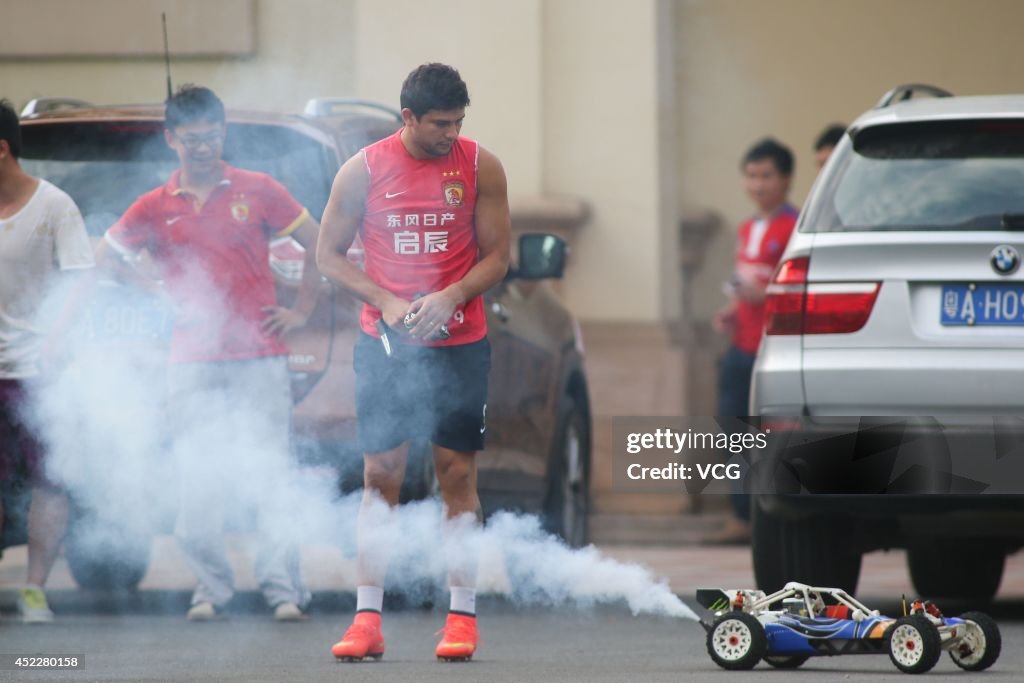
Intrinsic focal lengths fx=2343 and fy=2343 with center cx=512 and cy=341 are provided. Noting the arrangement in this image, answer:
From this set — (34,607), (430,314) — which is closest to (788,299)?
(430,314)

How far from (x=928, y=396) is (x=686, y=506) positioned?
6213 millimetres

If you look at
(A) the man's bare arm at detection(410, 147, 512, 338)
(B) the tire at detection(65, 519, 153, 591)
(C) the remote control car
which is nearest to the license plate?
(C) the remote control car

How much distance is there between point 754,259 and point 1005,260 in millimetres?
4427

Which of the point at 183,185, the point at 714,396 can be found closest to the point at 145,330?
the point at 183,185

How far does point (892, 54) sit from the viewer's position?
14500 millimetres

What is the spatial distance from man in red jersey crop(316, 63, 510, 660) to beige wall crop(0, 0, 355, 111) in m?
4.59

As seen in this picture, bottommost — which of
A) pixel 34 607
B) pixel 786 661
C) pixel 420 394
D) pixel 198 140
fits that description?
pixel 34 607

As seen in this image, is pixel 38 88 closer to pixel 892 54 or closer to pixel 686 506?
pixel 686 506

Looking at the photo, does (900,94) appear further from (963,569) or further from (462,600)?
(462,600)

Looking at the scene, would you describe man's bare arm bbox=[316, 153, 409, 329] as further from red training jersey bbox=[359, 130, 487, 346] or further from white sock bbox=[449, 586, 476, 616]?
white sock bbox=[449, 586, 476, 616]

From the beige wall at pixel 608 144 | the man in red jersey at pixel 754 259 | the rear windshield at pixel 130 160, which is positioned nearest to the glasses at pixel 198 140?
the rear windshield at pixel 130 160

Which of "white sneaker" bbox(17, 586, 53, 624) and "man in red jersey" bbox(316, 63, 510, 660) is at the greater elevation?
"man in red jersey" bbox(316, 63, 510, 660)

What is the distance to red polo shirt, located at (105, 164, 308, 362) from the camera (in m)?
7.89

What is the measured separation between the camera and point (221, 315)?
788 centimetres
